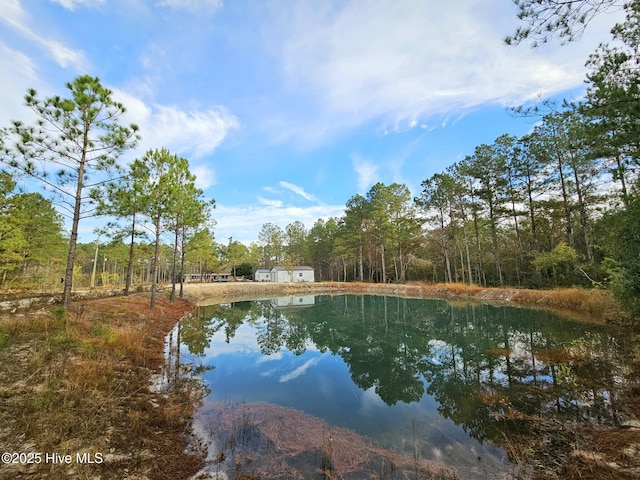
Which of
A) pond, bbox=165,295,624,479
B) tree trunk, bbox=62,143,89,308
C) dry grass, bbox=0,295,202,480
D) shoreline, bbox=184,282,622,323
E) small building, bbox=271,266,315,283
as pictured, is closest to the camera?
dry grass, bbox=0,295,202,480

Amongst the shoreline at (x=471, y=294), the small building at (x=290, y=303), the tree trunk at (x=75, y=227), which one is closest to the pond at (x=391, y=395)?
the shoreline at (x=471, y=294)

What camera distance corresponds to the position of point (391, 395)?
6.63 metres

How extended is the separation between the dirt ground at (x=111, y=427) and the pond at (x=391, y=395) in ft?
1.22

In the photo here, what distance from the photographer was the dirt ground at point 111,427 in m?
3.16

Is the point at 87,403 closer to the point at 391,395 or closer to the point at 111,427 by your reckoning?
the point at 111,427

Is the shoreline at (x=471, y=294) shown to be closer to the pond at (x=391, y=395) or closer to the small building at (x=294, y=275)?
the pond at (x=391, y=395)

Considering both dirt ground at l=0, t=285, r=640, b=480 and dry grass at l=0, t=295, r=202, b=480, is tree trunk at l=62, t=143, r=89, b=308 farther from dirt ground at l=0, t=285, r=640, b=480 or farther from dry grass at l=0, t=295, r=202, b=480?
dirt ground at l=0, t=285, r=640, b=480

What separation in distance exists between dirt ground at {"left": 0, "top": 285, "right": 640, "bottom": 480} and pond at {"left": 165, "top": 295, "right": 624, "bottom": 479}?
371 millimetres

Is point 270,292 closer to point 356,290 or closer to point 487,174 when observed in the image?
point 356,290

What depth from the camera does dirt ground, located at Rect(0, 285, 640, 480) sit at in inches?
124

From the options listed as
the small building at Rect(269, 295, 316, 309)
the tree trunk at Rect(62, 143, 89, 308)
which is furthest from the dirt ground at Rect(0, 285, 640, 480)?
the small building at Rect(269, 295, 316, 309)

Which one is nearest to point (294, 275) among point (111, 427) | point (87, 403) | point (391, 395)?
point (391, 395)

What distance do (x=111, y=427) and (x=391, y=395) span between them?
5.45m

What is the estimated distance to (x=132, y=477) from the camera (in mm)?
3043
